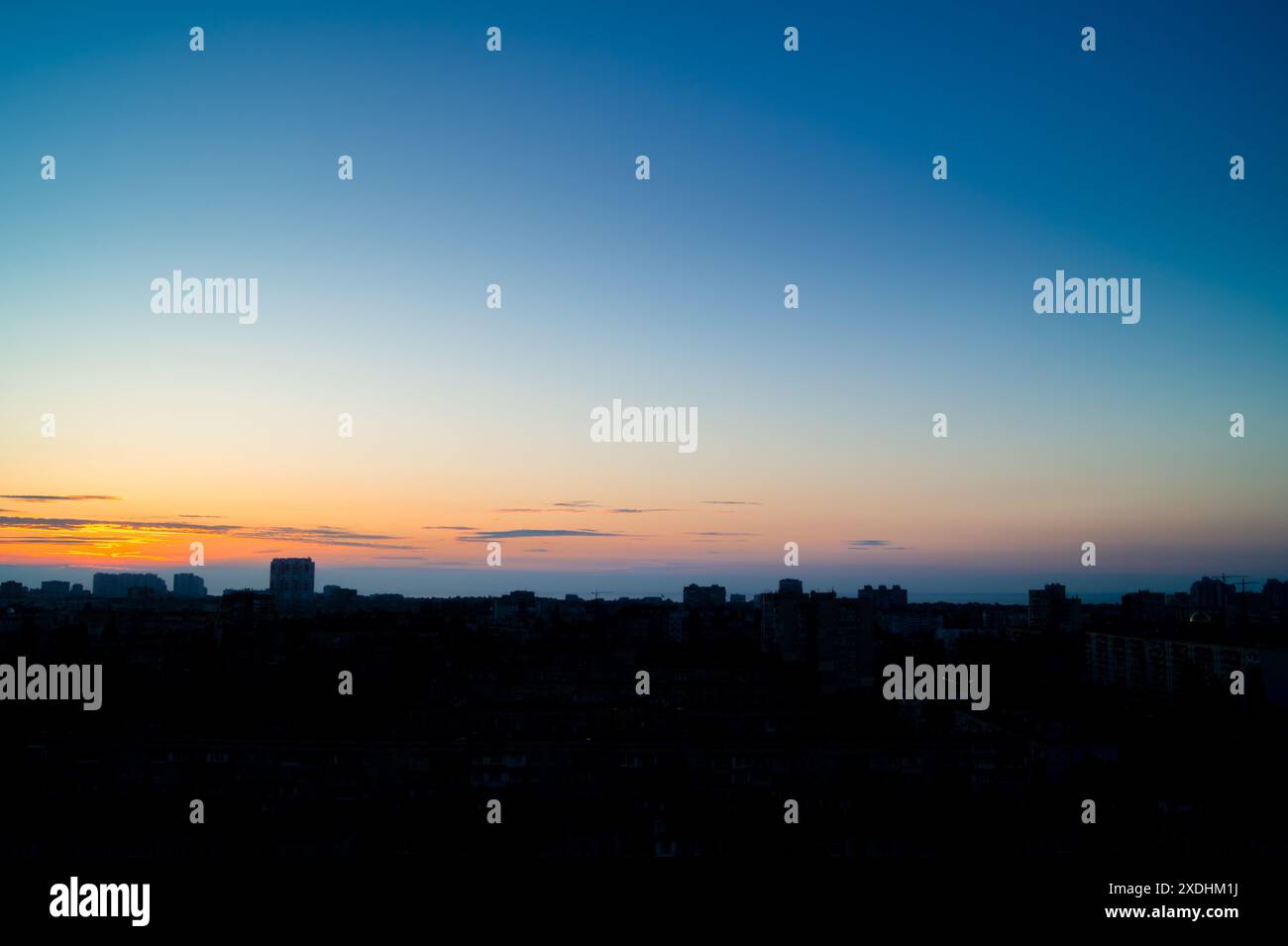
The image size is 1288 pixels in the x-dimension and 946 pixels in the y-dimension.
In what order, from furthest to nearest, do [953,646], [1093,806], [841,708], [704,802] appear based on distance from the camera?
[953,646], [841,708], [704,802], [1093,806]

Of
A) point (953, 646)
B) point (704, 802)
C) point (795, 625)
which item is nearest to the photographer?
point (704, 802)

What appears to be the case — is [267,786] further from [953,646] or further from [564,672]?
[953,646]

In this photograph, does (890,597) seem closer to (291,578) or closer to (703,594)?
(703,594)

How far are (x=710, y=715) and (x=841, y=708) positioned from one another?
204 inches

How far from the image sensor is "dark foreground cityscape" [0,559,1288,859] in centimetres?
995

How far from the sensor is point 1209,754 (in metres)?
16.7

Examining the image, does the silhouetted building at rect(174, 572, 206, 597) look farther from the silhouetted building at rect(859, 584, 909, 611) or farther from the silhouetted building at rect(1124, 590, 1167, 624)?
the silhouetted building at rect(1124, 590, 1167, 624)

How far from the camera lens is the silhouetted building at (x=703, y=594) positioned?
202 ft

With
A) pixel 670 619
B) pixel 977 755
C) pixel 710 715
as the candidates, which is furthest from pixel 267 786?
pixel 670 619

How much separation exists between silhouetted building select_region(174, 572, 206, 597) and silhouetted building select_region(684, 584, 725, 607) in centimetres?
3429

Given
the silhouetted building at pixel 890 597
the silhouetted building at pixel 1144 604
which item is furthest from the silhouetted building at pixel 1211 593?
the silhouetted building at pixel 890 597

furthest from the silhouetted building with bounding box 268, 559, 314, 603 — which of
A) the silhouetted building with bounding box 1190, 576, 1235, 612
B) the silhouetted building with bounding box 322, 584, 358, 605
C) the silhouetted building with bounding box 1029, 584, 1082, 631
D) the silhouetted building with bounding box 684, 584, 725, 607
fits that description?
the silhouetted building with bounding box 1190, 576, 1235, 612

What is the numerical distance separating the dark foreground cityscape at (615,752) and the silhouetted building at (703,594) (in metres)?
31.2

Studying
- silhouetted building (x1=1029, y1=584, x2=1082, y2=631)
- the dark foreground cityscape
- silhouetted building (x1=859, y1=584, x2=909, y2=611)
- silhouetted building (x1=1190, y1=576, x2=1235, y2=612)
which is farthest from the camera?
silhouetted building (x1=859, y1=584, x2=909, y2=611)
